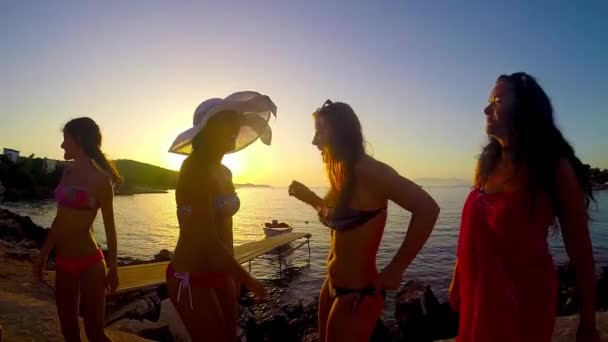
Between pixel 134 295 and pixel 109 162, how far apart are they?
9364mm

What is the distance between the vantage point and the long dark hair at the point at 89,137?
4152 millimetres

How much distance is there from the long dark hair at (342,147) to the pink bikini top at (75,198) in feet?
8.67

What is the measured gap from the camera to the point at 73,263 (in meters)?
3.95

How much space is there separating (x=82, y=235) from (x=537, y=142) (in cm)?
401

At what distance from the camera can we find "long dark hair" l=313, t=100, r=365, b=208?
2803 millimetres

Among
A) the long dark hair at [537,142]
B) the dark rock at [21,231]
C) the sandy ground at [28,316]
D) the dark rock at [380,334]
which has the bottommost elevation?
the dark rock at [380,334]

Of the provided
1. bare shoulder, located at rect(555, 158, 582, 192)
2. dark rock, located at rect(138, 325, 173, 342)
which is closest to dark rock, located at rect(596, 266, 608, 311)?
dark rock, located at rect(138, 325, 173, 342)

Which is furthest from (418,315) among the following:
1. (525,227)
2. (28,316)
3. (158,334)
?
(525,227)

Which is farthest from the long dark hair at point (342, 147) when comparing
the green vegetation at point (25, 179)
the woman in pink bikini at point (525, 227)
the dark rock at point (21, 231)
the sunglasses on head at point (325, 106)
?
the green vegetation at point (25, 179)

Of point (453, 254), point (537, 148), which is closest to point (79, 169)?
point (537, 148)

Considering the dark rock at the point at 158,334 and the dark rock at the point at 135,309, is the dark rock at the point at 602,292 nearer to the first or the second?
the dark rock at the point at 158,334

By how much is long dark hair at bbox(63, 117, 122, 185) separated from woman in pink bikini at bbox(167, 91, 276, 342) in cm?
128

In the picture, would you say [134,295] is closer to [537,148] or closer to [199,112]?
[199,112]

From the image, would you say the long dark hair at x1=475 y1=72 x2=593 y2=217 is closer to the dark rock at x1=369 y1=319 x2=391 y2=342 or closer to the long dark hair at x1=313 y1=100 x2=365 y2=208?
the long dark hair at x1=313 y1=100 x2=365 y2=208
